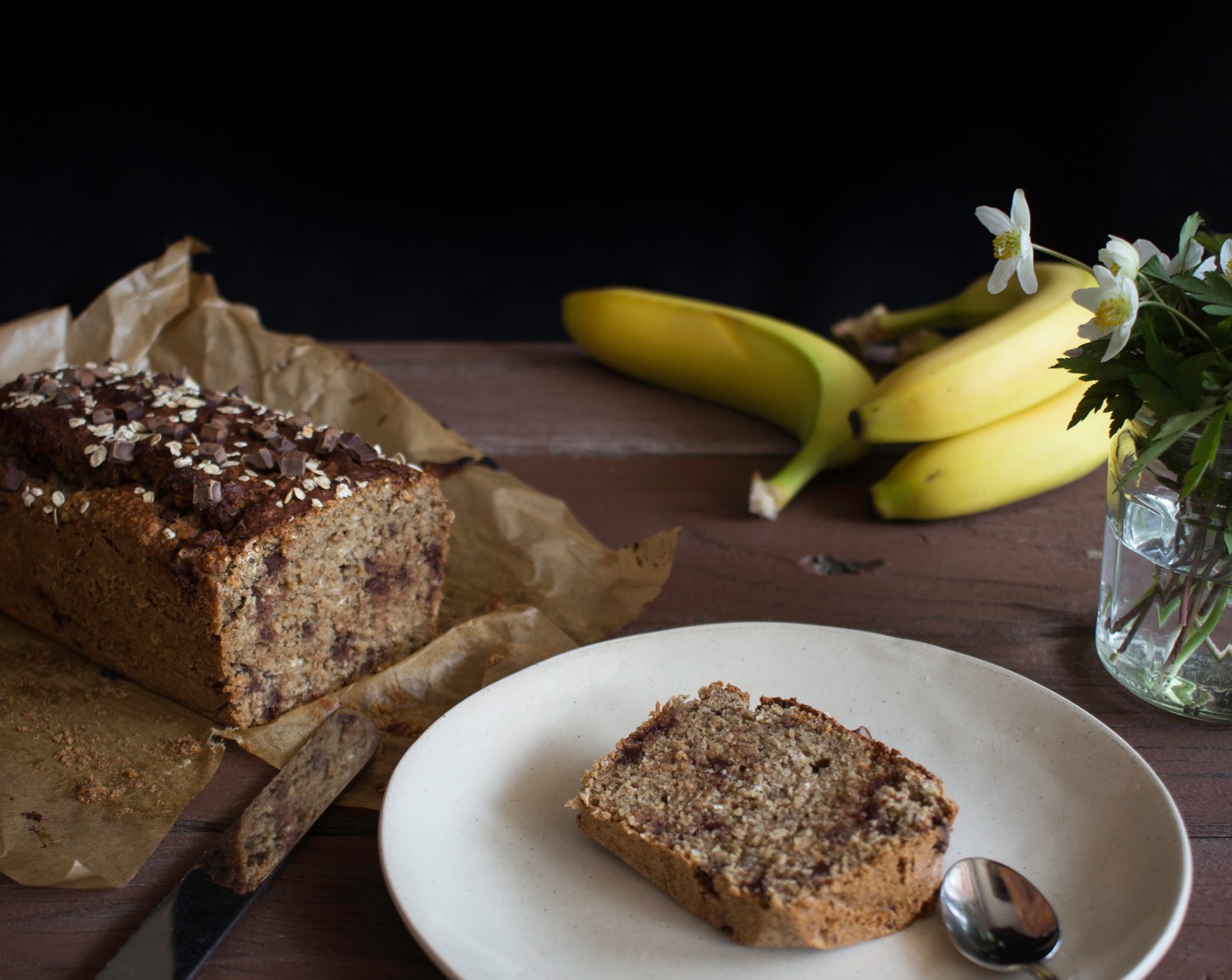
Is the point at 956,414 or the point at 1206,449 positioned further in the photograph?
the point at 956,414

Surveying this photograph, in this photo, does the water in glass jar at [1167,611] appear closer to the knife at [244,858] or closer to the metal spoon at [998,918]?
the metal spoon at [998,918]

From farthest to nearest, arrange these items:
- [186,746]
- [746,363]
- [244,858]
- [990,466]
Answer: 1. [746,363]
2. [990,466]
3. [186,746]
4. [244,858]

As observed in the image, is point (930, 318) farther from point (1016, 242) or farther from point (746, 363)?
point (1016, 242)

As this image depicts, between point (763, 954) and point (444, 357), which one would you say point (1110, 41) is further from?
point (763, 954)

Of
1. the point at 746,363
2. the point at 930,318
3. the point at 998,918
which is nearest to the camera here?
the point at 998,918

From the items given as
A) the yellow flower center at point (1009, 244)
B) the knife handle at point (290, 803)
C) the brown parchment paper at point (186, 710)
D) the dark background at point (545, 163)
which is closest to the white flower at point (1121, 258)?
the yellow flower center at point (1009, 244)

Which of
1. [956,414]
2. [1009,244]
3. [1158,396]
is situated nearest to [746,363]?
[956,414]

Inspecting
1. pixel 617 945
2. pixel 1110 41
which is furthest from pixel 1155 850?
pixel 1110 41
